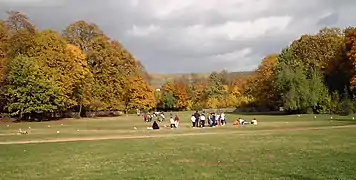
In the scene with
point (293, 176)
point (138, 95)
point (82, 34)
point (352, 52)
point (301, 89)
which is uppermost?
point (82, 34)

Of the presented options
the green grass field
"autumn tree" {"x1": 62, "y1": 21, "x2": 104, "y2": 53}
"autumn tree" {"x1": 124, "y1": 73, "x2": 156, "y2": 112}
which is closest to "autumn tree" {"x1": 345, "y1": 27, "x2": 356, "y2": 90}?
"autumn tree" {"x1": 124, "y1": 73, "x2": 156, "y2": 112}

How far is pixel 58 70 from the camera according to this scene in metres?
77.6

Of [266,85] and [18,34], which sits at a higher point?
[18,34]

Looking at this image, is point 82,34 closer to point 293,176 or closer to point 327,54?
point 327,54

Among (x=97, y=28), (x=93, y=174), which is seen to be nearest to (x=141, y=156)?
(x=93, y=174)

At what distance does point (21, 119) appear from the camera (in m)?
78.6

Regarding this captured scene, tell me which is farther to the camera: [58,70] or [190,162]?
[58,70]

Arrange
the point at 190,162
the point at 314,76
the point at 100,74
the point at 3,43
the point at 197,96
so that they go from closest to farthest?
1. the point at 190,162
2. the point at 3,43
3. the point at 314,76
4. the point at 100,74
5. the point at 197,96

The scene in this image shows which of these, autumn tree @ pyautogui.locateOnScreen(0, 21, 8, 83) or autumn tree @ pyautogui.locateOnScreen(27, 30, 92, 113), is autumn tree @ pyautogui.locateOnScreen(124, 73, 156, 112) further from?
autumn tree @ pyautogui.locateOnScreen(0, 21, 8, 83)

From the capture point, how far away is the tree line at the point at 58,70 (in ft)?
240

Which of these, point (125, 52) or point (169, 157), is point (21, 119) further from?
point (169, 157)

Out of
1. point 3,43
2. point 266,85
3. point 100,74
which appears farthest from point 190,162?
point 266,85

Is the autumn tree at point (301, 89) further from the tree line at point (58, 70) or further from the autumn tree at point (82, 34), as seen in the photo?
the autumn tree at point (82, 34)

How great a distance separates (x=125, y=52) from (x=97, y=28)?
755 cm
